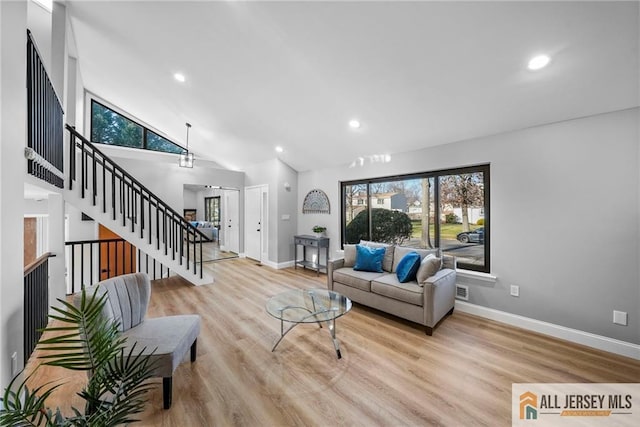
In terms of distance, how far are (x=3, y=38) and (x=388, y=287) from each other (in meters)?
3.58

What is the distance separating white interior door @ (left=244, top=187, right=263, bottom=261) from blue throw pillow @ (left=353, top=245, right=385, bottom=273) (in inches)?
132

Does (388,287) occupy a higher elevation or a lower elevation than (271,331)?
higher

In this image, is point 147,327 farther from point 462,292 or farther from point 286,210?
point 286,210

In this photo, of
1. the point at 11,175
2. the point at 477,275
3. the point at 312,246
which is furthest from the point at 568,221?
the point at 11,175

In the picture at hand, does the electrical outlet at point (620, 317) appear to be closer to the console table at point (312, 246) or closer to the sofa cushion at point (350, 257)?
the sofa cushion at point (350, 257)

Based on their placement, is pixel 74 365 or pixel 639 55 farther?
pixel 639 55

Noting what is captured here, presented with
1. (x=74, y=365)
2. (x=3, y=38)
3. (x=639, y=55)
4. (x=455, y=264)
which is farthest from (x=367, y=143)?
(x=74, y=365)

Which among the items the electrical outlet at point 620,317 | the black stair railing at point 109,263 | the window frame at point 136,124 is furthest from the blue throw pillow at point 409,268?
the window frame at point 136,124

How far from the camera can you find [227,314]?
337cm

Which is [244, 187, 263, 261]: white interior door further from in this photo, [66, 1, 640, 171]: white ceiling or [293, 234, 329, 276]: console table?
[66, 1, 640, 171]: white ceiling

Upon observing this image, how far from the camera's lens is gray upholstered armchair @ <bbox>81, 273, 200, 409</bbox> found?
1772mm

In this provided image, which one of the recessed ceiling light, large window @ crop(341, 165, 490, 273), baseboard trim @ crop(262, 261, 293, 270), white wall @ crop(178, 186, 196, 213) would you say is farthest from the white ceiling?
white wall @ crop(178, 186, 196, 213)

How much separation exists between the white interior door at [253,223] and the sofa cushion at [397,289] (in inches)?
152

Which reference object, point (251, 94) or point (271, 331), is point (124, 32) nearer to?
point (251, 94)
